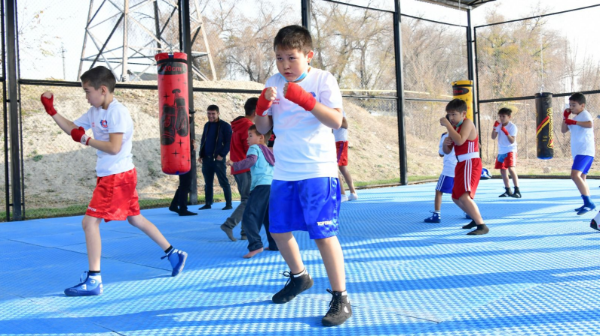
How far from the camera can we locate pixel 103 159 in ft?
11.6

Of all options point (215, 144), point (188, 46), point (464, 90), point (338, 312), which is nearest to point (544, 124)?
point (464, 90)

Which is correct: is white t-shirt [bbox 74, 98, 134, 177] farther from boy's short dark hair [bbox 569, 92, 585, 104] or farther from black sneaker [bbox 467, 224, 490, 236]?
boy's short dark hair [bbox 569, 92, 585, 104]

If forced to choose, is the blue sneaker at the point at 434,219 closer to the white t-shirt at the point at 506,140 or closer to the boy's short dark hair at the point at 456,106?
the boy's short dark hair at the point at 456,106

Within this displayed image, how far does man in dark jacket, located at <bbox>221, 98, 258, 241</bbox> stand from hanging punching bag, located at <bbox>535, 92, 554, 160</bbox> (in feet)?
25.4

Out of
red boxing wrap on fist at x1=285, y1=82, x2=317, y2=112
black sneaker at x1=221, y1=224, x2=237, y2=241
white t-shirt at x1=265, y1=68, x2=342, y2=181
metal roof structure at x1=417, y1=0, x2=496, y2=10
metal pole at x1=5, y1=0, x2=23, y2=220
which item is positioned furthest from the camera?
metal roof structure at x1=417, y1=0, x2=496, y2=10

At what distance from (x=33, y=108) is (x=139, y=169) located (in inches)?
131

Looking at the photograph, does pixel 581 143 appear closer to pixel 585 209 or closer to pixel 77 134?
pixel 585 209

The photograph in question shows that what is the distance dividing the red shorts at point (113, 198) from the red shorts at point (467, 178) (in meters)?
3.23

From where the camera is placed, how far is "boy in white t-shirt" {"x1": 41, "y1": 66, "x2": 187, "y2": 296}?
3398 mm

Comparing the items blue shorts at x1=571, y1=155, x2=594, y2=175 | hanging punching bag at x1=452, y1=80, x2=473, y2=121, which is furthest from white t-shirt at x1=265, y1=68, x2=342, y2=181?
hanging punching bag at x1=452, y1=80, x2=473, y2=121

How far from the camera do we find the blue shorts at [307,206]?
2746mm

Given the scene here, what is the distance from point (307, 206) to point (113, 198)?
1.46m

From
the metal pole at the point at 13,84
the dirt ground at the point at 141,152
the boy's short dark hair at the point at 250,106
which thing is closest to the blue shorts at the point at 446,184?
the boy's short dark hair at the point at 250,106

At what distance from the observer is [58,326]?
277cm
